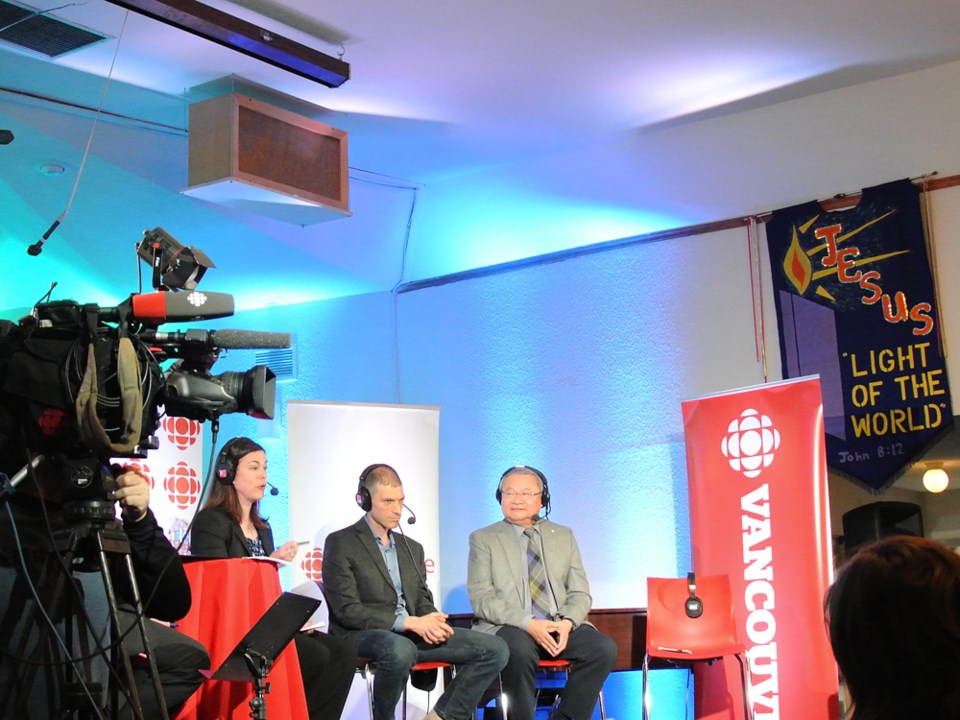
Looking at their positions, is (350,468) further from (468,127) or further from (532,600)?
(468,127)

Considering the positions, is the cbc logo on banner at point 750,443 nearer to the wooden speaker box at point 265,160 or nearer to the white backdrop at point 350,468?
the white backdrop at point 350,468

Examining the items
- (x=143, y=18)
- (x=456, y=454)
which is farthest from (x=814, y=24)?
(x=456, y=454)

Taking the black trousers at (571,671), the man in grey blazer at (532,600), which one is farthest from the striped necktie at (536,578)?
the black trousers at (571,671)

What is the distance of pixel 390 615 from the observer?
466 centimetres

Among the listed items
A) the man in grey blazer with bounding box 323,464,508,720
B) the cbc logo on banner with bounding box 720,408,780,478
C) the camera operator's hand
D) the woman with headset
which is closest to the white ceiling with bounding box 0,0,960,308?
the cbc logo on banner with bounding box 720,408,780,478

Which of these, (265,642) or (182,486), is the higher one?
(182,486)

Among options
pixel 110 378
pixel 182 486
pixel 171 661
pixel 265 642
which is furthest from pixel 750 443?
pixel 110 378

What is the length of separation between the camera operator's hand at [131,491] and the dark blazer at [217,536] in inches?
77.0

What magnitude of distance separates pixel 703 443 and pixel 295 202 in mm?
2292

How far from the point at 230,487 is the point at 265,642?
1.22 m

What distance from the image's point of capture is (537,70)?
5.04 metres

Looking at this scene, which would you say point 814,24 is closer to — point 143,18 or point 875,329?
point 875,329

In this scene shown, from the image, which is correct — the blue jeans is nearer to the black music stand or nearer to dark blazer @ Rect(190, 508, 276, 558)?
dark blazer @ Rect(190, 508, 276, 558)

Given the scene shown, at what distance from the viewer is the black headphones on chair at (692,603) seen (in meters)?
4.94
